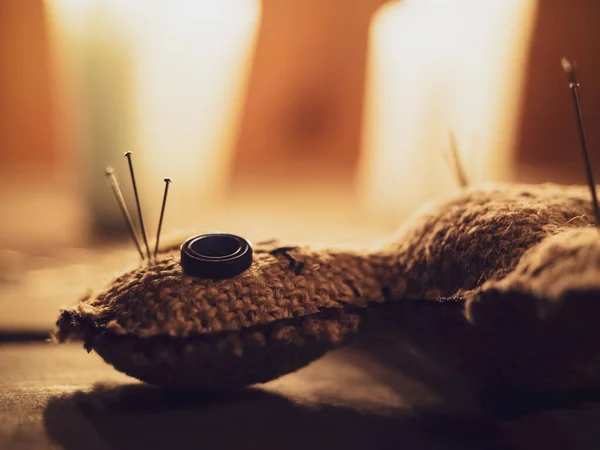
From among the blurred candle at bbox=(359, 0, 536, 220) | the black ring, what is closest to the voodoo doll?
the black ring

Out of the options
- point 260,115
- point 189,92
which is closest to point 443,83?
point 189,92

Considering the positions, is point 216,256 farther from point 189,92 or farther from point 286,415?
point 189,92

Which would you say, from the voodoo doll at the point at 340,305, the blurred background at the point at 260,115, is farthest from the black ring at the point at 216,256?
the blurred background at the point at 260,115

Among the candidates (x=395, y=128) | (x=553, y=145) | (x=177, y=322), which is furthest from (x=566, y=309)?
(x=553, y=145)

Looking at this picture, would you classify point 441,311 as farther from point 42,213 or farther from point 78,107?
point 42,213

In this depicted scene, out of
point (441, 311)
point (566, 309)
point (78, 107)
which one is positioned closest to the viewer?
point (566, 309)
